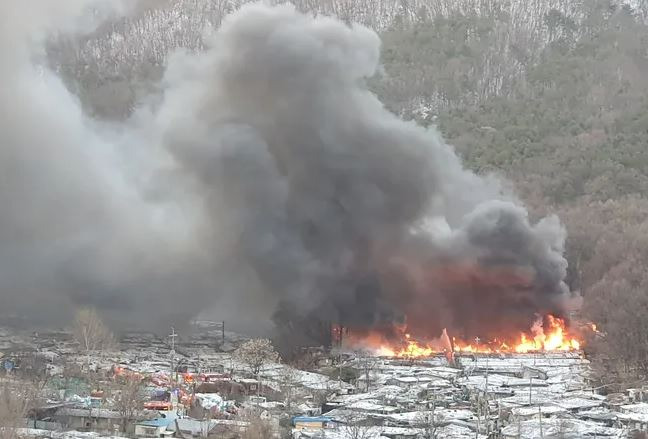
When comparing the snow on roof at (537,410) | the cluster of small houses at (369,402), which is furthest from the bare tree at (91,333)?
the snow on roof at (537,410)

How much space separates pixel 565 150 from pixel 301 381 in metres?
78.9

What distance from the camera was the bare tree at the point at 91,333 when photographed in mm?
53969

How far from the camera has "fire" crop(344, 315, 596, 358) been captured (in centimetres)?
6053

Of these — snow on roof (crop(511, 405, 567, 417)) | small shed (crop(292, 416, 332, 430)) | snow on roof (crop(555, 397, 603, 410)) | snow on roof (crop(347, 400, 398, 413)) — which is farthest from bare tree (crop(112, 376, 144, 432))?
snow on roof (crop(555, 397, 603, 410))

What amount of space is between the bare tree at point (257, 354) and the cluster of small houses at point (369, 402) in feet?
1.85

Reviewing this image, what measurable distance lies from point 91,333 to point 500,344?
95.1 ft

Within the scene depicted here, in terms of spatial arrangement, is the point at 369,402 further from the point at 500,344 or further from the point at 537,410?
the point at 500,344

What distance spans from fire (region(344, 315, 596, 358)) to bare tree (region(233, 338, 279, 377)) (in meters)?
9.32

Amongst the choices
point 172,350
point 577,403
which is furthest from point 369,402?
point 172,350

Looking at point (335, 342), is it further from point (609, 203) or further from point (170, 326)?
point (609, 203)

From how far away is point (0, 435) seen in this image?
2572 centimetres

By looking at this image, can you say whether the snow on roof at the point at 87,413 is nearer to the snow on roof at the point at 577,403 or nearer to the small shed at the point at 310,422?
the small shed at the point at 310,422

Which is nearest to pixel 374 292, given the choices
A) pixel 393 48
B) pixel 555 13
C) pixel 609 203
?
A: pixel 609 203

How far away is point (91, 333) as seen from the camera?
2131 inches
